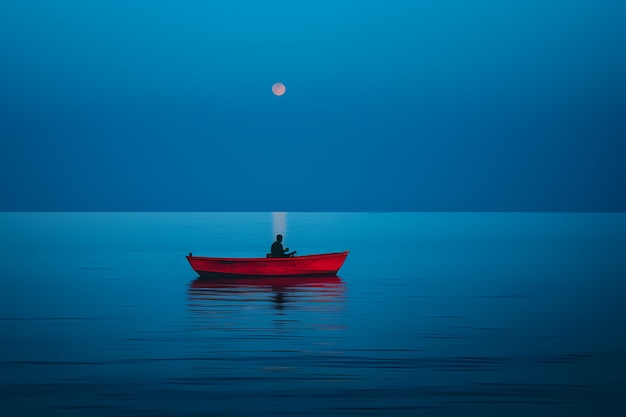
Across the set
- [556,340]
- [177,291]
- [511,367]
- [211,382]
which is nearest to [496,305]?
[556,340]

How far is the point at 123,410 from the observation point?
13.4 metres

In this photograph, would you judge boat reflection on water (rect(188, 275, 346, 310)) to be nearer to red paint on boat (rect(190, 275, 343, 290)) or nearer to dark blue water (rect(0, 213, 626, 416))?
red paint on boat (rect(190, 275, 343, 290))

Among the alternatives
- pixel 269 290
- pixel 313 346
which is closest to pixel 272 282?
pixel 269 290

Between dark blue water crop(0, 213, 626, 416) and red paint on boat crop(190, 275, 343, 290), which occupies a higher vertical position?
red paint on boat crop(190, 275, 343, 290)

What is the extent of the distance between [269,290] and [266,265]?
2.73 meters

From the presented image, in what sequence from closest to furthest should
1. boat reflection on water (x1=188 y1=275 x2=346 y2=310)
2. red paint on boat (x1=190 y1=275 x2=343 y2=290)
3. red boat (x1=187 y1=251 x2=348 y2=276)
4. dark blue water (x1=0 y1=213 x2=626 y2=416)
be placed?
dark blue water (x1=0 y1=213 x2=626 y2=416) < boat reflection on water (x1=188 y1=275 x2=346 y2=310) < red paint on boat (x1=190 y1=275 x2=343 y2=290) < red boat (x1=187 y1=251 x2=348 y2=276)

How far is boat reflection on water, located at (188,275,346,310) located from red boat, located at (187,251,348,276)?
0.49m

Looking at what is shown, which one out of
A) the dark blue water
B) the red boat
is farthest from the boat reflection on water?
the red boat

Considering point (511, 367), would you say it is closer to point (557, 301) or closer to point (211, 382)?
point (211, 382)

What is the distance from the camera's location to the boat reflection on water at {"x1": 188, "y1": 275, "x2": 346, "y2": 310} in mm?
28750

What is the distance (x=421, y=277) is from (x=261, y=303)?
1440 centimetres

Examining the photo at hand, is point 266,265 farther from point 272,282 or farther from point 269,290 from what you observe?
point 269,290

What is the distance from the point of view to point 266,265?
3491 cm

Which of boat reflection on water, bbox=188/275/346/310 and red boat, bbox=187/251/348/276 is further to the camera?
red boat, bbox=187/251/348/276
